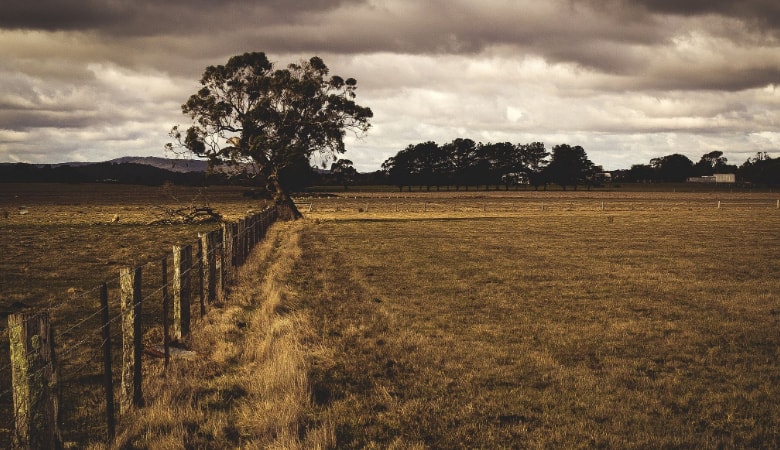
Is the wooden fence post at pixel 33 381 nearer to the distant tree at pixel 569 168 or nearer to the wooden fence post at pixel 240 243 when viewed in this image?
the wooden fence post at pixel 240 243

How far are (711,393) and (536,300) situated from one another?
6.64 meters

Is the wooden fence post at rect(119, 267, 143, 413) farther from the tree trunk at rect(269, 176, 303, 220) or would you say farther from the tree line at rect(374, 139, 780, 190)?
the tree line at rect(374, 139, 780, 190)

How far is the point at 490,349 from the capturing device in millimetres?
10234

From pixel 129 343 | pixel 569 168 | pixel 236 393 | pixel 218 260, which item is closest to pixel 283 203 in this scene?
pixel 218 260

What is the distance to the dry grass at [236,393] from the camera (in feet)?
20.7

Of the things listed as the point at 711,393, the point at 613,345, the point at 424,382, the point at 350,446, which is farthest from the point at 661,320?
the point at 350,446

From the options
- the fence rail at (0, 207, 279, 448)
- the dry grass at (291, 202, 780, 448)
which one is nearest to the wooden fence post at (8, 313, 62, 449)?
the fence rail at (0, 207, 279, 448)

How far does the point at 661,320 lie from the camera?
41.2ft

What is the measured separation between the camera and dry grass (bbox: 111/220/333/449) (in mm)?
6320

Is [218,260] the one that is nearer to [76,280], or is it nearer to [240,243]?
[240,243]

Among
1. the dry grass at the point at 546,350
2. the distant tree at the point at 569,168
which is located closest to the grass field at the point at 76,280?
the dry grass at the point at 546,350

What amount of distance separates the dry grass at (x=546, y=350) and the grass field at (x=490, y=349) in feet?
0.12

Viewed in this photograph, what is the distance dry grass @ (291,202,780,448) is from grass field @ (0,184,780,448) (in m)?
0.04

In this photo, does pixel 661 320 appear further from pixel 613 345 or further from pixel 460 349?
pixel 460 349
